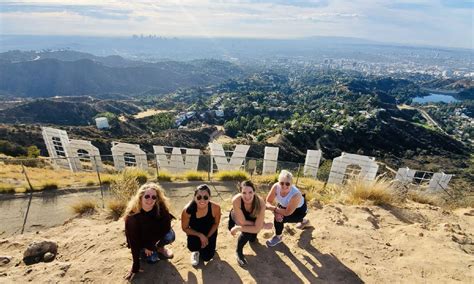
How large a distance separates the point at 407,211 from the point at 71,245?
6605mm

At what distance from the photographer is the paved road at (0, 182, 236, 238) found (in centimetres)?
725

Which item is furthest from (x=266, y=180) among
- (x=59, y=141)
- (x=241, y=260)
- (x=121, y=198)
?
(x=59, y=141)

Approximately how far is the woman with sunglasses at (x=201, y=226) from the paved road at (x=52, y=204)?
285 cm

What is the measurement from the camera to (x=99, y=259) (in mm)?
4758

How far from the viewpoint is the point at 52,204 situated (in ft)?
26.9

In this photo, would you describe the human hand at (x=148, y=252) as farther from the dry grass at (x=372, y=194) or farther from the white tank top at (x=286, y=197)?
the dry grass at (x=372, y=194)

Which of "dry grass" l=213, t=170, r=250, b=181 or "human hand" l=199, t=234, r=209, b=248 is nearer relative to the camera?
"human hand" l=199, t=234, r=209, b=248

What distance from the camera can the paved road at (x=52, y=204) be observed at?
7.25 metres

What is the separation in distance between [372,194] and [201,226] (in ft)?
14.2

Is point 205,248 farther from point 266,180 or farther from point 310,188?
point 266,180

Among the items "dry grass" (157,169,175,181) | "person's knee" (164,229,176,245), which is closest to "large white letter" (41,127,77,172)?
"dry grass" (157,169,175,181)

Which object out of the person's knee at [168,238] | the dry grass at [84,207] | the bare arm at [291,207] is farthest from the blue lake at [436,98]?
the person's knee at [168,238]

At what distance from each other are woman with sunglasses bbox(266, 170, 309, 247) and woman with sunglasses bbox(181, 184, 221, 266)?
1.06m

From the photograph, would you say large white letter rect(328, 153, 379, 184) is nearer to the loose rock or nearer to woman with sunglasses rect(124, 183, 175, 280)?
woman with sunglasses rect(124, 183, 175, 280)
